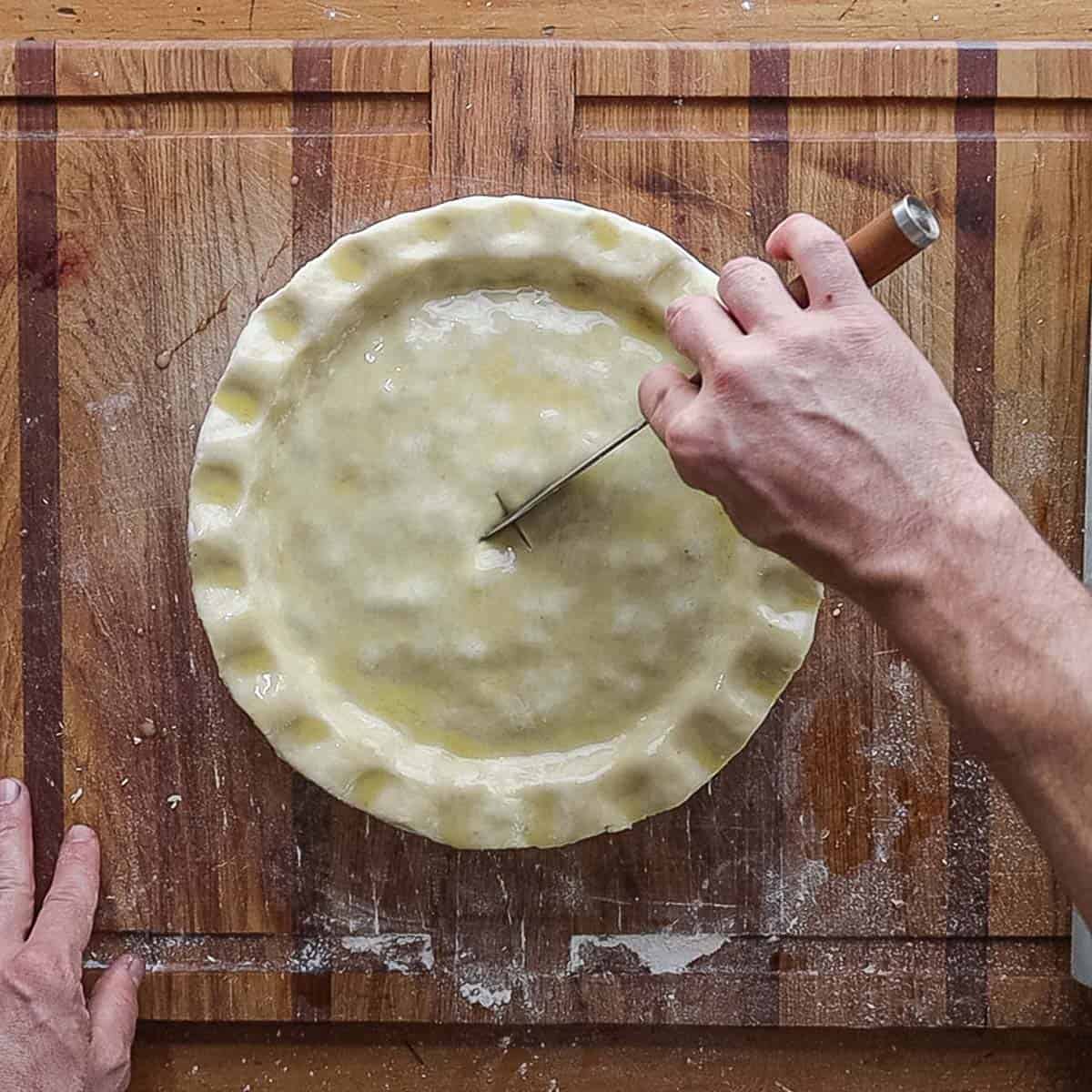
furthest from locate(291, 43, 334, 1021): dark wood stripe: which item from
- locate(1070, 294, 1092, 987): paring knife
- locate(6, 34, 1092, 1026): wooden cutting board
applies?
locate(1070, 294, 1092, 987): paring knife

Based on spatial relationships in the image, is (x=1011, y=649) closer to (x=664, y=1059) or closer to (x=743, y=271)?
(x=743, y=271)

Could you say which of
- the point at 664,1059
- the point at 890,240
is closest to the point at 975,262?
the point at 890,240

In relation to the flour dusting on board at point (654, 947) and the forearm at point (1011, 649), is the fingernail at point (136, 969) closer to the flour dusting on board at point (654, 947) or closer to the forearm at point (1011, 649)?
the flour dusting on board at point (654, 947)

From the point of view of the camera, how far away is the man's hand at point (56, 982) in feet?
4.22

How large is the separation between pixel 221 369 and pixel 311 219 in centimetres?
19

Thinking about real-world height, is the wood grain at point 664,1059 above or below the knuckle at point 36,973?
below

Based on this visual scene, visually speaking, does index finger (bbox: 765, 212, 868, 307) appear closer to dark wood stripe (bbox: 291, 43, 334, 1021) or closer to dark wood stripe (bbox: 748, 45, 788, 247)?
dark wood stripe (bbox: 748, 45, 788, 247)

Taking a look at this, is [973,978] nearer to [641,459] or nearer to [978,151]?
[641,459]

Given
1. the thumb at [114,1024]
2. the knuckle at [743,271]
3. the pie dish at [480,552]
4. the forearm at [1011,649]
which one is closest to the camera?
the forearm at [1011,649]

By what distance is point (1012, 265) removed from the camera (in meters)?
1.36

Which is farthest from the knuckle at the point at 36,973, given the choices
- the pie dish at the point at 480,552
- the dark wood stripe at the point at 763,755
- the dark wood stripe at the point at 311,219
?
the dark wood stripe at the point at 763,755

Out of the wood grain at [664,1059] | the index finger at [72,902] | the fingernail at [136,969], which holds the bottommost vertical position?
the wood grain at [664,1059]

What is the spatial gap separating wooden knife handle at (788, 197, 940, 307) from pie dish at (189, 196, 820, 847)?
246 millimetres

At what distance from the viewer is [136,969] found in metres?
1.38
